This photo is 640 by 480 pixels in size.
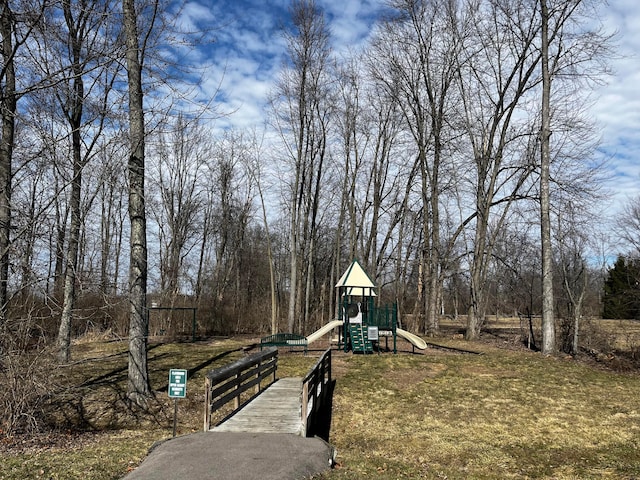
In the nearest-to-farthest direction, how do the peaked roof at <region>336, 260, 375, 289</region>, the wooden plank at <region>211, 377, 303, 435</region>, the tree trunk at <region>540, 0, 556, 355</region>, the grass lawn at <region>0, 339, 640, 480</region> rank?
the grass lawn at <region>0, 339, 640, 480</region> → the wooden plank at <region>211, 377, 303, 435</region> → the tree trunk at <region>540, 0, 556, 355</region> → the peaked roof at <region>336, 260, 375, 289</region>

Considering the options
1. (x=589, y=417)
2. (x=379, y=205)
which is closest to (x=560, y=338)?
(x=589, y=417)

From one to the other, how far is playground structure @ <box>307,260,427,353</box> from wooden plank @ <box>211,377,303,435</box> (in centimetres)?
792

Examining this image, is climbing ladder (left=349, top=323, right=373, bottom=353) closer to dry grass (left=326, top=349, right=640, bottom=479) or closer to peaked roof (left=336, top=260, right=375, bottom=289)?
peaked roof (left=336, top=260, right=375, bottom=289)

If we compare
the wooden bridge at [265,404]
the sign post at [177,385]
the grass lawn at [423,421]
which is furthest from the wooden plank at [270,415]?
the grass lawn at [423,421]

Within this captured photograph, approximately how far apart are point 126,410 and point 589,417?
358 inches

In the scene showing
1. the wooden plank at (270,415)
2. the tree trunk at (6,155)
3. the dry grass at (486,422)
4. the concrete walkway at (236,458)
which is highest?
the tree trunk at (6,155)

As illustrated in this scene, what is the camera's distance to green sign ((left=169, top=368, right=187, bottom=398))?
710 centimetres

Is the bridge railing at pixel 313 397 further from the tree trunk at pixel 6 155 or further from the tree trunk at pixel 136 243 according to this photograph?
the tree trunk at pixel 6 155

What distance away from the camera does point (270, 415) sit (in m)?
8.04

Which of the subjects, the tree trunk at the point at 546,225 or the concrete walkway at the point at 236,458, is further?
the tree trunk at the point at 546,225

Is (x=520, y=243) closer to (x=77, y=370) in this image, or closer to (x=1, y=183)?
(x=77, y=370)

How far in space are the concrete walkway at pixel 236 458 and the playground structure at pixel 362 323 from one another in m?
11.0

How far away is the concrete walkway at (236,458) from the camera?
5211 mm

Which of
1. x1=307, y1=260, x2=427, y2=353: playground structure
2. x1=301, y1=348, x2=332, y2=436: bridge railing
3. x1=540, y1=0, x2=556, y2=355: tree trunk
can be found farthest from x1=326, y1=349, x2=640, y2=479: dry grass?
x1=307, y1=260, x2=427, y2=353: playground structure
